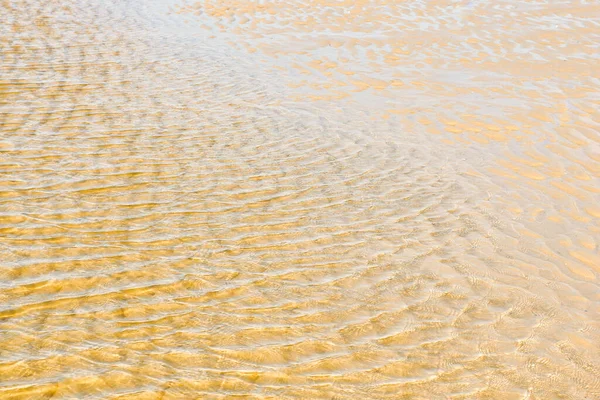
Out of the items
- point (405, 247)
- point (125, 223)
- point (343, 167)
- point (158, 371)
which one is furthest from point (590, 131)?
point (158, 371)

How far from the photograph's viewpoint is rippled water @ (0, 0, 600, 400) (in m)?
3.25

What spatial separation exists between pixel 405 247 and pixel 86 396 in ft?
7.85

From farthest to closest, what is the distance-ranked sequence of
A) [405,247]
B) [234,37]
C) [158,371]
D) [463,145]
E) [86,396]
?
[234,37] → [463,145] → [405,247] → [158,371] → [86,396]

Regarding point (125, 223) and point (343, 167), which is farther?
point (343, 167)

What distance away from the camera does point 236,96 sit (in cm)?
734

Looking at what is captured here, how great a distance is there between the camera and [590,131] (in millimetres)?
6977

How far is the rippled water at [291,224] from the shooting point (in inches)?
128

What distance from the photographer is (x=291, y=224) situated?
4.65 m

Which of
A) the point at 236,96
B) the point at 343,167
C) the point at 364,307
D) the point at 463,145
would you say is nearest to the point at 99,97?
the point at 236,96

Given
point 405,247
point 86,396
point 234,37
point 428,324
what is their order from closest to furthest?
point 86,396
point 428,324
point 405,247
point 234,37

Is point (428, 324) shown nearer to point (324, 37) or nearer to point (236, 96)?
point (236, 96)

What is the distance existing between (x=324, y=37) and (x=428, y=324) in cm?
754

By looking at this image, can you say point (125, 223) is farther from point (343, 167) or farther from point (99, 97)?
point (99, 97)

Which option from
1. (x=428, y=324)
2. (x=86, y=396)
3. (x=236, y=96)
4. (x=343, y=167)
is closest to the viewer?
(x=86, y=396)
